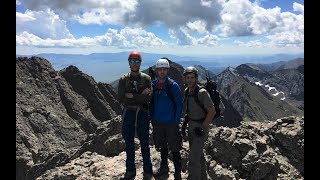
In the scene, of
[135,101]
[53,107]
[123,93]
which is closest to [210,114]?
[135,101]

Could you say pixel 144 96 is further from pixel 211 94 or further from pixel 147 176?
pixel 147 176

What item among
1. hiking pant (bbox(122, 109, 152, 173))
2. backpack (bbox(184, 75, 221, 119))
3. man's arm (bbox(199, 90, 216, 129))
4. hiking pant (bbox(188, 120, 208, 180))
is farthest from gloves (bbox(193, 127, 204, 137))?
hiking pant (bbox(122, 109, 152, 173))

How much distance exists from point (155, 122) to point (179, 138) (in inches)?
42.2

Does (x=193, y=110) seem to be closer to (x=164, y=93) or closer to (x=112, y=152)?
(x=164, y=93)

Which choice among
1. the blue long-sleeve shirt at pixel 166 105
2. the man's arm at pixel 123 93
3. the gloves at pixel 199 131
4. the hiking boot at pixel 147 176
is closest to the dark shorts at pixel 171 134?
the blue long-sleeve shirt at pixel 166 105

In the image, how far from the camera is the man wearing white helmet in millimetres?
11867

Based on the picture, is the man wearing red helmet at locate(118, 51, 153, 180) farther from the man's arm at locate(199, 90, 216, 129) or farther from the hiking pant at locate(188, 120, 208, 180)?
the man's arm at locate(199, 90, 216, 129)

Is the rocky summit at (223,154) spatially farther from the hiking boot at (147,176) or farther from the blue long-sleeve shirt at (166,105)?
the blue long-sleeve shirt at (166,105)

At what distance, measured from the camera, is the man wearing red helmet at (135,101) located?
12.0 meters

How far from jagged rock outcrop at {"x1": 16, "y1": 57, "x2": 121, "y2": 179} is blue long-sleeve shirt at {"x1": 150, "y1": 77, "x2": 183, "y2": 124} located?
52.6m

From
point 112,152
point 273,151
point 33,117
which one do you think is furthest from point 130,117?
point 33,117

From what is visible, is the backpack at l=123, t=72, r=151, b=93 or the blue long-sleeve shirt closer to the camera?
the blue long-sleeve shirt
